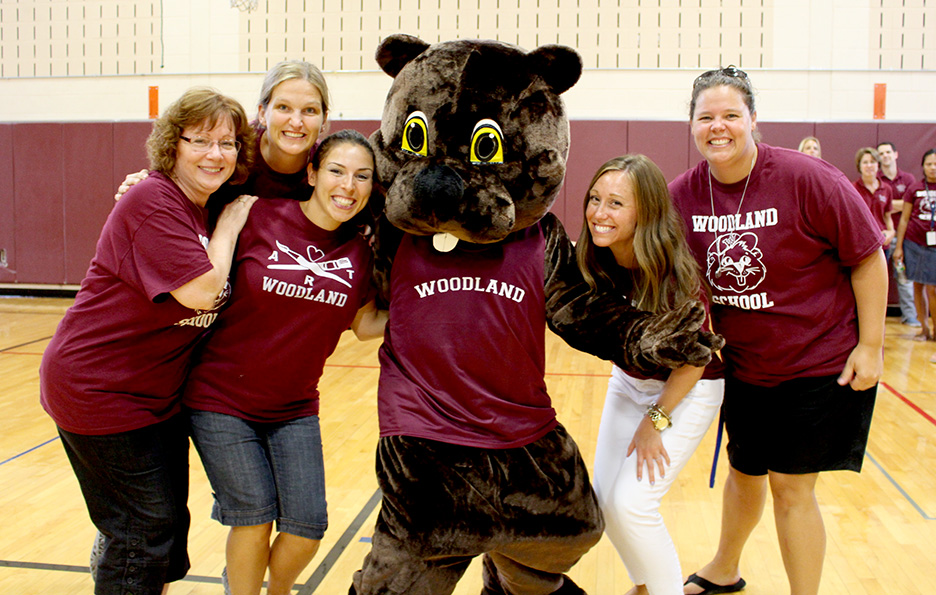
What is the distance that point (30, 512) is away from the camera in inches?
129

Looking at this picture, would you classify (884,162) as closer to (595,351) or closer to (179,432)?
(595,351)

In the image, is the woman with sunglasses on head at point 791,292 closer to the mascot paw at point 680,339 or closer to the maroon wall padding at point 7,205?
the mascot paw at point 680,339

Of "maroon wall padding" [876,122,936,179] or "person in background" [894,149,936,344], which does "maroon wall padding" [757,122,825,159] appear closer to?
"maroon wall padding" [876,122,936,179]

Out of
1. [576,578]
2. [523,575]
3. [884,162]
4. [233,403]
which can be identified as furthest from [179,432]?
[884,162]

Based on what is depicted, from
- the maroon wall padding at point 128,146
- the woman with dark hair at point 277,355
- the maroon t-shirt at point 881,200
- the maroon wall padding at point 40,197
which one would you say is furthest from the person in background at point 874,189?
the maroon wall padding at point 40,197

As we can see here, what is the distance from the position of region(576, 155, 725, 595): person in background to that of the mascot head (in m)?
0.21

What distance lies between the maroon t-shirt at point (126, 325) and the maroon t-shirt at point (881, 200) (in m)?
7.36

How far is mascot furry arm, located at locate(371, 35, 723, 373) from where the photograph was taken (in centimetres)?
189

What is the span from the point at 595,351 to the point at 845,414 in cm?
85

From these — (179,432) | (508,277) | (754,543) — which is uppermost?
(508,277)

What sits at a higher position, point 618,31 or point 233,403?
point 618,31

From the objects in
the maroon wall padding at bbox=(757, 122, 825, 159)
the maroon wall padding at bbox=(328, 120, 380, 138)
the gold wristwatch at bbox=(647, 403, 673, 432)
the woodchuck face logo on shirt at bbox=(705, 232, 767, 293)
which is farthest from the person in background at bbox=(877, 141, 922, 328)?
the gold wristwatch at bbox=(647, 403, 673, 432)

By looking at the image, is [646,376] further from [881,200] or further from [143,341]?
[881,200]

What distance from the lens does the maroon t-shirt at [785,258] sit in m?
2.25
